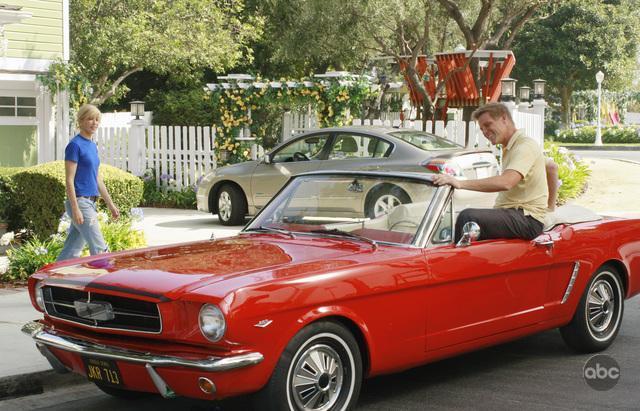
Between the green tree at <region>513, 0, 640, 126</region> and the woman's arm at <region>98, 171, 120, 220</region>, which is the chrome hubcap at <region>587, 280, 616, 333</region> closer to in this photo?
the woman's arm at <region>98, 171, 120, 220</region>

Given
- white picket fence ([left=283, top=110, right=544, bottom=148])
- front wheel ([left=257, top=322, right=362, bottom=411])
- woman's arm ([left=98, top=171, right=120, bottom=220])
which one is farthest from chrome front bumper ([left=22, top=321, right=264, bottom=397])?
white picket fence ([left=283, top=110, right=544, bottom=148])

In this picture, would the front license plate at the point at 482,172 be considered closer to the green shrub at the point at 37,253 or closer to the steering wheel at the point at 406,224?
the green shrub at the point at 37,253

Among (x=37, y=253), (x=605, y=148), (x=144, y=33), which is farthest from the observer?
(x=605, y=148)

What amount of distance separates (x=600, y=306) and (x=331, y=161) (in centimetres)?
799

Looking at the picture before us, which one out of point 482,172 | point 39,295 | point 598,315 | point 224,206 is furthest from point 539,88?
point 39,295

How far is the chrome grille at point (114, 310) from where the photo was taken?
5238mm

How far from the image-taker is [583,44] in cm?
5831

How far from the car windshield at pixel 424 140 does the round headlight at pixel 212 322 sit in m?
9.66

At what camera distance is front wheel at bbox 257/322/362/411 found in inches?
203

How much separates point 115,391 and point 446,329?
2103mm

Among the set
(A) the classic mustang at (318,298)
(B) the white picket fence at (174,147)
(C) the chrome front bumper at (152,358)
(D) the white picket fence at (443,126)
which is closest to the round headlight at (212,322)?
(A) the classic mustang at (318,298)

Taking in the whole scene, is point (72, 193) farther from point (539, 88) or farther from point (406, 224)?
point (539, 88)

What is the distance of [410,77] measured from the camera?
26.6 metres

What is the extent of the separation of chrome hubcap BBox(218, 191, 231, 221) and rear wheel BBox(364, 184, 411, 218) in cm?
960
